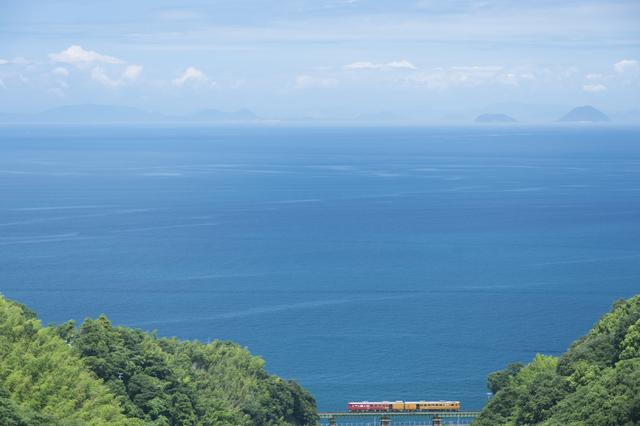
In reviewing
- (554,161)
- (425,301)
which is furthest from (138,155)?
(425,301)

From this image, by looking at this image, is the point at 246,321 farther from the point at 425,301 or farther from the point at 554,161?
the point at 554,161

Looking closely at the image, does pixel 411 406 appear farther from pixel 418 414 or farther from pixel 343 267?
pixel 343 267

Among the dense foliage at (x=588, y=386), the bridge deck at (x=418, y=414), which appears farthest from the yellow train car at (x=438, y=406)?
the dense foliage at (x=588, y=386)

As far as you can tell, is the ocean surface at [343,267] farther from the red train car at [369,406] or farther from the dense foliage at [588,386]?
the dense foliage at [588,386]

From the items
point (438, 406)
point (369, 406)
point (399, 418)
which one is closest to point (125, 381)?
point (369, 406)

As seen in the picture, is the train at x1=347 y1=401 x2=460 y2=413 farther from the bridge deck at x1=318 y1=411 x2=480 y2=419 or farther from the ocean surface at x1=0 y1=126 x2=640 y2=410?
the ocean surface at x1=0 y1=126 x2=640 y2=410
